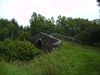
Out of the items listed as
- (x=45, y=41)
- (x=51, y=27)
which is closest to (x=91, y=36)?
(x=45, y=41)

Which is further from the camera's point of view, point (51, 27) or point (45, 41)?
point (51, 27)

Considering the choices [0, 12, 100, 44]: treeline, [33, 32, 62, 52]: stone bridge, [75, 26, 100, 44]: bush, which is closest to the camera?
[75, 26, 100, 44]: bush

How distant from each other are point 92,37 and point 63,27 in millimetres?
14792

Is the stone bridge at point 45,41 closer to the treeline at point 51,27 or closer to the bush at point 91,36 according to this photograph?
the bush at point 91,36

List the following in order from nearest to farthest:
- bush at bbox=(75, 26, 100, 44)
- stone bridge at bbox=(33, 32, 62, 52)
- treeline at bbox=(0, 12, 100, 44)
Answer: bush at bbox=(75, 26, 100, 44)
stone bridge at bbox=(33, 32, 62, 52)
treeline at bbox=(0, 12, 100, 44)

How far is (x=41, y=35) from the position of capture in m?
31.6

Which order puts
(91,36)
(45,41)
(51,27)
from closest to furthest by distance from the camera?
(91,36)
(45,41)
(51,27)

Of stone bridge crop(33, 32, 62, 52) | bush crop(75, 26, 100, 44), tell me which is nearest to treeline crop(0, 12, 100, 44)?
stone bridge crop(33, 32, 62, 52)

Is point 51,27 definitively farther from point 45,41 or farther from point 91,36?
point 91,36

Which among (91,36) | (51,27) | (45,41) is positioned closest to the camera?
(91,36)

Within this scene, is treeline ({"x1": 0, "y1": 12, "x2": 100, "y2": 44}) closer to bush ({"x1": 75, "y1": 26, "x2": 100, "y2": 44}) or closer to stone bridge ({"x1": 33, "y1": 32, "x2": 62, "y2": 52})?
stone bridge ({"x1": 33, "y1": 32, "x2": 62, "y2": 52})

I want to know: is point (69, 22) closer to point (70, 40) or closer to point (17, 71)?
point (70, 40)

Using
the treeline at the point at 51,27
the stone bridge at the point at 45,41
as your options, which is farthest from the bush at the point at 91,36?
the treeline at the point at 51,27

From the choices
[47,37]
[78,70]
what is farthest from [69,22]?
[78,70]
